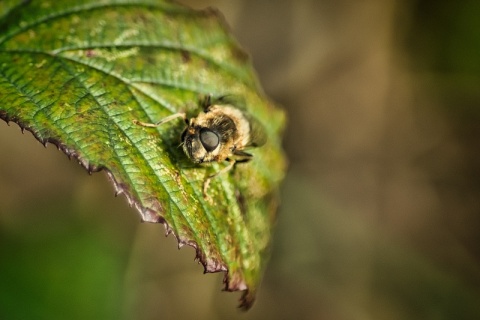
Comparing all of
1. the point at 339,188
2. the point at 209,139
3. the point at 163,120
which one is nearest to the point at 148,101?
the point at 163,120

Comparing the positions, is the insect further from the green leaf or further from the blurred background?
the blurred background

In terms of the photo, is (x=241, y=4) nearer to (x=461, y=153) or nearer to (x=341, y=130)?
(x=341, y=130)

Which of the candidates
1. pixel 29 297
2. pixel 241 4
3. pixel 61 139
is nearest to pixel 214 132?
pixel 61 139

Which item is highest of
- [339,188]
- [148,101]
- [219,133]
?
[148,101]

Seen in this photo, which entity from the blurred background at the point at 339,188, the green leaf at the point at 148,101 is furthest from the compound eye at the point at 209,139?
the blurred background at the point at 339,188

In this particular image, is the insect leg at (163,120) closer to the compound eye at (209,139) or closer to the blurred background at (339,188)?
the compound eye at (209,139)

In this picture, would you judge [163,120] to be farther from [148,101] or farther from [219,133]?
[219,133]
